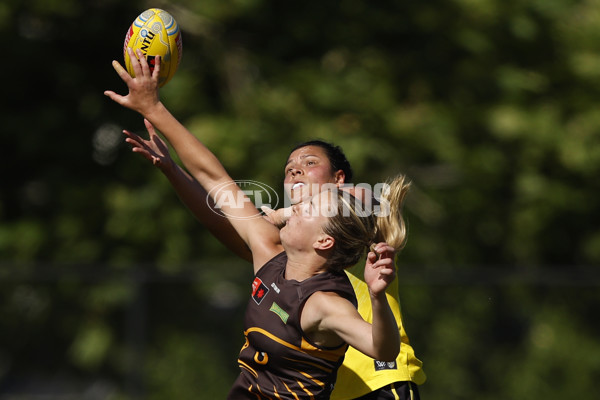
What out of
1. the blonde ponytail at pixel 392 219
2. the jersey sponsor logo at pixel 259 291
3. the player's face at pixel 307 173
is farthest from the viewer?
the player's face at pixel 307 173

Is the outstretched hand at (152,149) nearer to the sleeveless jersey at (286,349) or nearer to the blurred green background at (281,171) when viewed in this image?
the sleeveless jersey at (286,349)

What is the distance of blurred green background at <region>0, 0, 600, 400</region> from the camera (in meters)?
9.02

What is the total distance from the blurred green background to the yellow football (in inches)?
173

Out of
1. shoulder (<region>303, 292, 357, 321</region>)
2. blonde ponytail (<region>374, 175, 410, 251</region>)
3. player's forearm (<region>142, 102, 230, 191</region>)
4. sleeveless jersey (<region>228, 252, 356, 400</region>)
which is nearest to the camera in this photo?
shoulder (<region>303, 292, 357, 321</region>)

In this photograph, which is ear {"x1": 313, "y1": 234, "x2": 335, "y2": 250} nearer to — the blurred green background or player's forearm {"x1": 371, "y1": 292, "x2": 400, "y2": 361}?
player's forearm {"x1": 371, "y1": 292, "x2": 400, "y2": 361}

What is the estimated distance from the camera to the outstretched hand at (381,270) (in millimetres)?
2891

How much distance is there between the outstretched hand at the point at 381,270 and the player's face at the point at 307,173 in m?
0.90

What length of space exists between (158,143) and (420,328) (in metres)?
5.55

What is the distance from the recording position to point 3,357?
9406 millimetres

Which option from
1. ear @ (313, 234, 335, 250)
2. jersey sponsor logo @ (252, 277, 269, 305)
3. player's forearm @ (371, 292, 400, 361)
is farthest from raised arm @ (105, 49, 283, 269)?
player's forearm @ (371, 292, 400, 361)

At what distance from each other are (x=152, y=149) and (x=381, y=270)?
5.02ft

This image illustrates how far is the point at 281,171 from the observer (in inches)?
343

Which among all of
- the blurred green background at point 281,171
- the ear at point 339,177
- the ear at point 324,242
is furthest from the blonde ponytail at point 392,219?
the blurred green background at point 281,171

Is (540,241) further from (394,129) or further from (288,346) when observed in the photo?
(288,346)
